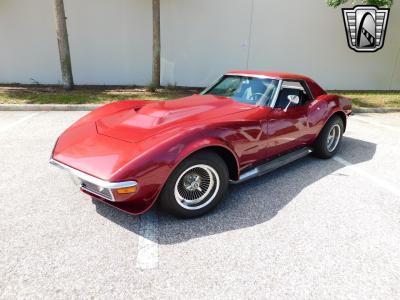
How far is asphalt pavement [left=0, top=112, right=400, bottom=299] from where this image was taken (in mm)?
1907

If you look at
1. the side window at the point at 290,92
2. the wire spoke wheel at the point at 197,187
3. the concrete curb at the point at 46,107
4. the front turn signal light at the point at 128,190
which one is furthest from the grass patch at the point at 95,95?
the front turn signal light at the point at 128,190

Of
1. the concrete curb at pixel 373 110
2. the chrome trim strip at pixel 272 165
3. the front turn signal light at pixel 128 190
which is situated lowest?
the concrete curb at pixel 373 110

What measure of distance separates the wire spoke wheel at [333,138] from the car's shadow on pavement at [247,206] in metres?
0.28

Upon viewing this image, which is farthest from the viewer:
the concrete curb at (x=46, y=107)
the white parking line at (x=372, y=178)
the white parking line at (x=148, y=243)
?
the concrete curb at (x=46, y=107)

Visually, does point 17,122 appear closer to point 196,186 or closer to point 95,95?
point 95,95

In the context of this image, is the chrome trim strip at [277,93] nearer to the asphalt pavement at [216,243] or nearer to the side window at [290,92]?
the side window at [290,92]

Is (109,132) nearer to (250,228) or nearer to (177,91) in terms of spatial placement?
(250,228)

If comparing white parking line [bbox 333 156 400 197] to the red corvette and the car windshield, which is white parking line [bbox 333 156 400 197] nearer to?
the red corvette

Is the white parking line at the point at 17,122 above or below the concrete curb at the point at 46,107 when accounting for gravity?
below

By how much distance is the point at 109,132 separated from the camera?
9.05ft

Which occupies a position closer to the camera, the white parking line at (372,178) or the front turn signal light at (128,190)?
the front turn signal light at (128,190)

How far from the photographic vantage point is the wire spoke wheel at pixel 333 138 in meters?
4.27

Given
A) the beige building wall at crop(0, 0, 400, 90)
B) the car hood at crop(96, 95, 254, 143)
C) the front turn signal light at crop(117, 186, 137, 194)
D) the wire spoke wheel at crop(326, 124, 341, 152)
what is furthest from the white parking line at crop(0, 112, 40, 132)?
the wire spoke wheel at crop(326, 124, 341, 152)

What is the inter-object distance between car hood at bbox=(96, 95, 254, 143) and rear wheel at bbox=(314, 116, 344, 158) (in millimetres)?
1423
